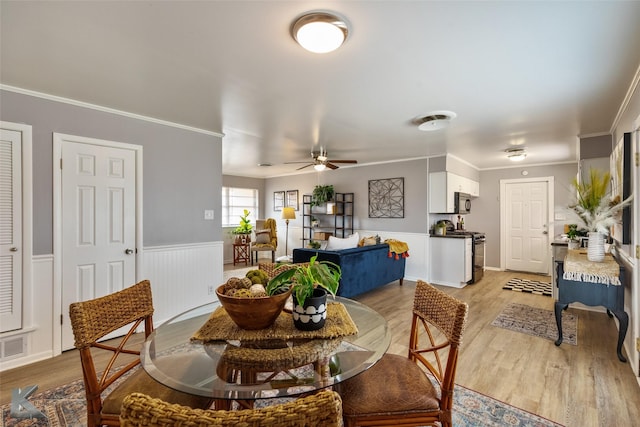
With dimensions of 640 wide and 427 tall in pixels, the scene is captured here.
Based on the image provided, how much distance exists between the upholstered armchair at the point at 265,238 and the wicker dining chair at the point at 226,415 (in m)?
6.53

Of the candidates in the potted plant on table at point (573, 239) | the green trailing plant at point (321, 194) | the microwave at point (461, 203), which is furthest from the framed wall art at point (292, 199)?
the potted plant on table at point (573, 239)

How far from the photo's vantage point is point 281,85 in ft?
7.97

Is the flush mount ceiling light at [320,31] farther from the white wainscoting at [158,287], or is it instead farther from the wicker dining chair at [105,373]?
the white wainscoting at [158,287]

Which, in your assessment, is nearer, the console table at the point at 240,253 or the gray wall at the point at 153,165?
the gray wall at the point at 153,165

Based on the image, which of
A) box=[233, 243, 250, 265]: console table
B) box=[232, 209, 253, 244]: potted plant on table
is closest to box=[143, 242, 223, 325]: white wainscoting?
box=[233, 243, 250, 265]: console table

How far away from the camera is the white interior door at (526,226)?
20.0 ft

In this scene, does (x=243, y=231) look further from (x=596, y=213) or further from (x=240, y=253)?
(x=596, y=213)

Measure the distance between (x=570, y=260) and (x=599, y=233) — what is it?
34cm

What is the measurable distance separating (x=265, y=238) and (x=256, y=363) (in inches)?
247

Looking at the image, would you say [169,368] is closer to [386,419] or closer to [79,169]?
[386,419]

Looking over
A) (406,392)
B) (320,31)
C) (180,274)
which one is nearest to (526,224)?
(406,392)

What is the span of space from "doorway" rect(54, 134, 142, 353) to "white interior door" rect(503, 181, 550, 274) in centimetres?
682

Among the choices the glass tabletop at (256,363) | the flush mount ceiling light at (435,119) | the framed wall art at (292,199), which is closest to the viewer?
the glass tabletop at (256,363)

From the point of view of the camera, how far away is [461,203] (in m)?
6.03
